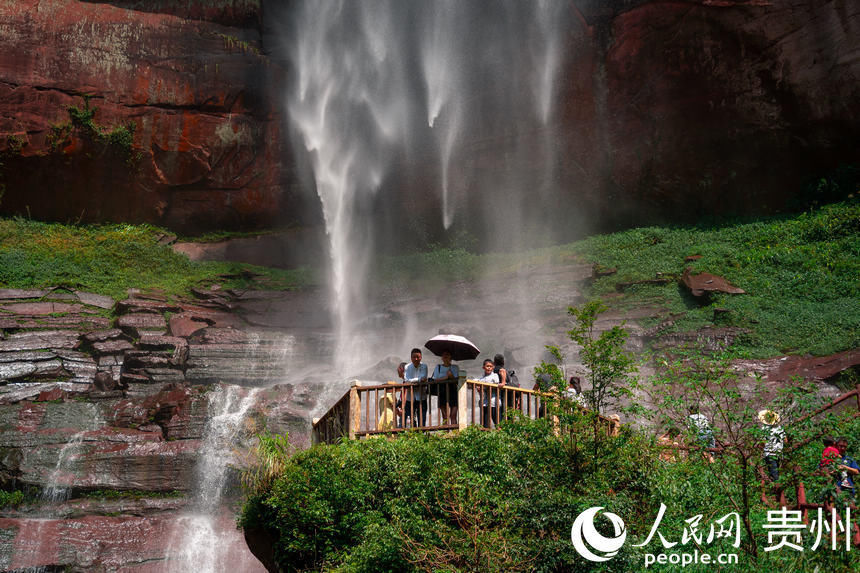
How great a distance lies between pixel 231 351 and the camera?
72.8 ft

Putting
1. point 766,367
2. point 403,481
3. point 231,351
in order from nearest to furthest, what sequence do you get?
point 403,481 → point 766,367 → point 231,351

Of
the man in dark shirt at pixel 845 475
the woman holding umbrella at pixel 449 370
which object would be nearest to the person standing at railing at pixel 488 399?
the woman holding umbrella at pixel 449 370

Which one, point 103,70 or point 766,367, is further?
point 103,70

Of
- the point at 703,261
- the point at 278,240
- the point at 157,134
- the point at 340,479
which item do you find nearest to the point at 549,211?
the point at 703,261

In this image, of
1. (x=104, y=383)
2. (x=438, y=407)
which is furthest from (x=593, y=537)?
(x=104, y=383)

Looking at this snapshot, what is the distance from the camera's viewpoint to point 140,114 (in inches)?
1217

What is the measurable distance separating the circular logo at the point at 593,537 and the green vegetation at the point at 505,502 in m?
0.07

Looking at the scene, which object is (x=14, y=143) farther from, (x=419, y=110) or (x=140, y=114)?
(x=419, y=110)

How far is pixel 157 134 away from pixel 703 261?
21.4m

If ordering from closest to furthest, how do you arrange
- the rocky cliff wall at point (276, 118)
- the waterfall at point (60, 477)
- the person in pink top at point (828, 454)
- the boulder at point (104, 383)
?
Result: the person in pink top at point (828, 454) < the waterfall at point (60, 477) < the boulder at point (104, 383) < the rocky cliff wall at point (276, 118)

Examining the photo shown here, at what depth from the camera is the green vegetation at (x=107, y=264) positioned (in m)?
26.7

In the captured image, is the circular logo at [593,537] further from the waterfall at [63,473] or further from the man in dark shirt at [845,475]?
the waterfall at [63,473]

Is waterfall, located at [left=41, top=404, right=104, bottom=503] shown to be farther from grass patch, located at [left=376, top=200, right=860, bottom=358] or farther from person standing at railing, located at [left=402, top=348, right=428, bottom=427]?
grass patch, located at [left=376, top=200, right=860, bottom=358]

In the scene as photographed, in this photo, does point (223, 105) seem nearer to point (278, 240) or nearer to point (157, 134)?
point (157, 134)
